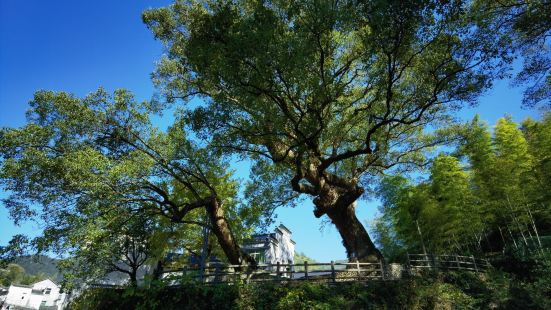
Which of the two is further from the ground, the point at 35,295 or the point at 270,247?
the point at 270,247

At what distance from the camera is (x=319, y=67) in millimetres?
12828

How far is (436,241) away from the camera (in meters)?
23.2

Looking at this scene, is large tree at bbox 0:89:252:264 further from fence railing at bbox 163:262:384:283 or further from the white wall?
the white wall

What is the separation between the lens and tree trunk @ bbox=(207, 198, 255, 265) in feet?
54.5

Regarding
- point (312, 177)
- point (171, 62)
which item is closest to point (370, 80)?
point (312, 177)

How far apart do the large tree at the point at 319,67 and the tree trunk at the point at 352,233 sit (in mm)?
51

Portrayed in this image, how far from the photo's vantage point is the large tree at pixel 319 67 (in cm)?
1042

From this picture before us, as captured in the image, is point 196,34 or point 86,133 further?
point 86,133

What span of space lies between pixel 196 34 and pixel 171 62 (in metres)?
7.44

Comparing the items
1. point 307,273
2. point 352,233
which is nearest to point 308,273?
point 307,273

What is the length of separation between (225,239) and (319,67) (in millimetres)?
9644

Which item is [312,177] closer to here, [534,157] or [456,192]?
[456,192]

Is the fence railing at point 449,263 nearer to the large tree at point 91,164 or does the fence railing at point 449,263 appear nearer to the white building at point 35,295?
the large tree at point 91,164

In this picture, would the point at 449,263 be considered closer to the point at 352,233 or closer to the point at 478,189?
the point at 352,233
